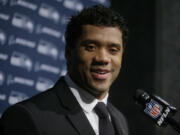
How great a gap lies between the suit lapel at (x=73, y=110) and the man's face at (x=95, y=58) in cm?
7

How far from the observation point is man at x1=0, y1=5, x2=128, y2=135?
3.66 ft

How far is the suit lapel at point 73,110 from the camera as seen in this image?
114 centimetres

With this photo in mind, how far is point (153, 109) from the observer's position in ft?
3.56

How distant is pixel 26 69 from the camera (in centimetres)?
180

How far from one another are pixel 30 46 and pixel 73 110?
2.61 ft

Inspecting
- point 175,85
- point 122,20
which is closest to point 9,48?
point 122,20

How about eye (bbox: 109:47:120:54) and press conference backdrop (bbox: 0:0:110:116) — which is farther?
press conference backdrop (bbox: 0:0:110:116)

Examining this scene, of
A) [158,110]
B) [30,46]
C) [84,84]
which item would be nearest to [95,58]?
[84,84]

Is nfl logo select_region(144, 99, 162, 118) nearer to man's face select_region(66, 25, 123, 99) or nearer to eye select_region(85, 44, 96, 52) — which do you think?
man's face select_region(66, 25, 123, 99)

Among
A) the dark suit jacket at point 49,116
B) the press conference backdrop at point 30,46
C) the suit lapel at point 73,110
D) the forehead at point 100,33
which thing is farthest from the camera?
the press conference backdrop at point 30,46

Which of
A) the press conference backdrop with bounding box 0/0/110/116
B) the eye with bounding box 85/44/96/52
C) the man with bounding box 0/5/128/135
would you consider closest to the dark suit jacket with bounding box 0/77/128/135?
the man with bounding box 0/5/128/135

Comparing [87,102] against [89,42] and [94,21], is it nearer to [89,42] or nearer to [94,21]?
[89,42]

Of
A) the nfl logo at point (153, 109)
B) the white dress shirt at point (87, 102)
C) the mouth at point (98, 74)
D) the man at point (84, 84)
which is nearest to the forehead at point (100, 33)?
the man at point (84, 84)

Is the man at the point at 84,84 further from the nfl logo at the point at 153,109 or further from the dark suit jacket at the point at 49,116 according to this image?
the nfl logo at the point at 153,109
